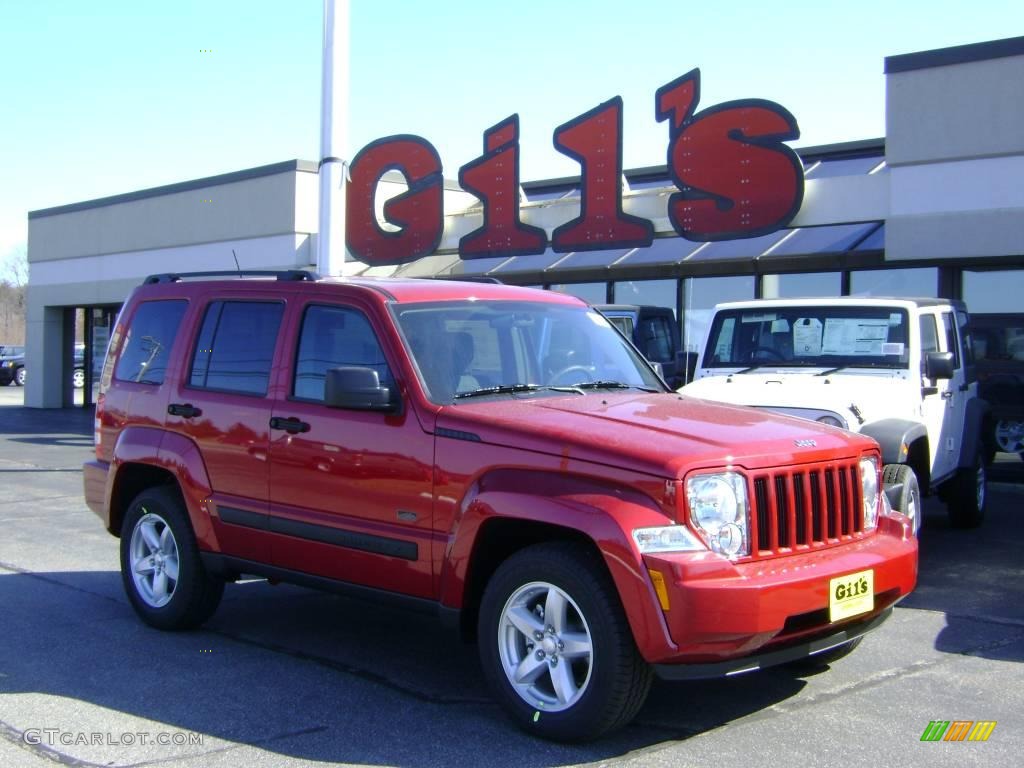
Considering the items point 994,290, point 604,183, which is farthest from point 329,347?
point 604,183

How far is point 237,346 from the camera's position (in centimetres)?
634

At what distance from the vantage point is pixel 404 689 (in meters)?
5.45

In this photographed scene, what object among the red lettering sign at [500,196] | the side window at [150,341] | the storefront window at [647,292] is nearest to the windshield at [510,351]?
the side window at [150,341]

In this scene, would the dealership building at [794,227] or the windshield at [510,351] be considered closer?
the windshield at [510,351]

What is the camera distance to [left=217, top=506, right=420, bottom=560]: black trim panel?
5266 millimetres

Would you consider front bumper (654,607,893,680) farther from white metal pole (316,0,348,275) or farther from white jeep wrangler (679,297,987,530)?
white metal pole (316,0,348,275)

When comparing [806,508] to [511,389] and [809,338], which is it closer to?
[511,389]

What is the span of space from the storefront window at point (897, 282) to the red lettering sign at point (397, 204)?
25.3 feet

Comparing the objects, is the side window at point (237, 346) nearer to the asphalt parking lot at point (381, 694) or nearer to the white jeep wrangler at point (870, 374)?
the asphalt parking lot at point (381, 694)

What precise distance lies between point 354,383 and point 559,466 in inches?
43.8

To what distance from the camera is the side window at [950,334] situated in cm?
993

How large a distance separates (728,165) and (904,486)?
402 inches

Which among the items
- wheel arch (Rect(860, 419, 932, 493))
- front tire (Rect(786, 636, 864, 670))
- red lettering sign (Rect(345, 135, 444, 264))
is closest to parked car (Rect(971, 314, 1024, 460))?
wheel arch (Rect(860, 419, 932, 493))

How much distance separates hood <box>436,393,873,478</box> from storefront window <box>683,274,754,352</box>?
1160 cm
